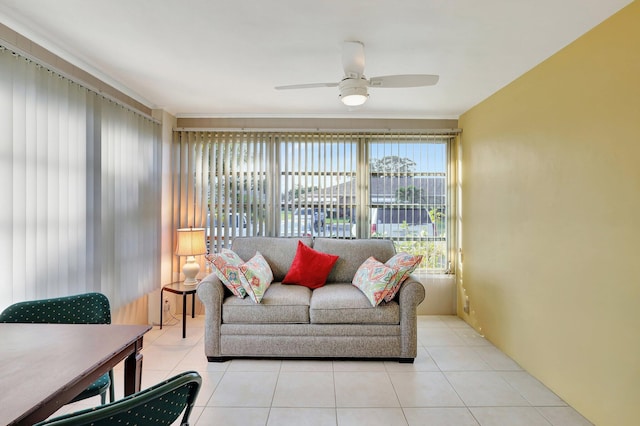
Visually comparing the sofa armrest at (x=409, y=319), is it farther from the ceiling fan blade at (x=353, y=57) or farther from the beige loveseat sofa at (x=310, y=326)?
the ceiling fan blade at (x=353, y=57)

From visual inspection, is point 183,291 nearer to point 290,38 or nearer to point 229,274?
point 229,274

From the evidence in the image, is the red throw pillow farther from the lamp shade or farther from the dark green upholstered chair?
the dark green upholstered chair

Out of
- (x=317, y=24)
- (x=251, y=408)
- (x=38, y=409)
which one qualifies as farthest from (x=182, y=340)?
(x=317, y=24)

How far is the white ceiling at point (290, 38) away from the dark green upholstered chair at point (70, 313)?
1.68m

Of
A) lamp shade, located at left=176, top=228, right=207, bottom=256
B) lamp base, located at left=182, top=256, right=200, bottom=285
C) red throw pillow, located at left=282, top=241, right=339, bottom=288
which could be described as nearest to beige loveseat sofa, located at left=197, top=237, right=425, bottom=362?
red throw pillow, located at left=282, top=241, right=339, bottom=288

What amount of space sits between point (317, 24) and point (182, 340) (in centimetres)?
307

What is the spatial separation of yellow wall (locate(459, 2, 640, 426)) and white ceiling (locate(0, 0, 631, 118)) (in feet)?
0.90

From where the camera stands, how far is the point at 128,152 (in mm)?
3207

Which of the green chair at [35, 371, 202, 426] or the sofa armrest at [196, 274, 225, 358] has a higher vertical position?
the green chair at [35, 371, 202, 426]

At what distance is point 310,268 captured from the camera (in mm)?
3432

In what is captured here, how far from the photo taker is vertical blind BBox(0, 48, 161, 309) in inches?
79.0

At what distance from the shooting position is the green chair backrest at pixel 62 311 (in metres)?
1.70

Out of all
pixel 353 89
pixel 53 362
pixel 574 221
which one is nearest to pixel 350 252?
pixel 353 89

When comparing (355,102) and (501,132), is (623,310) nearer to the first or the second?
(501,132)
